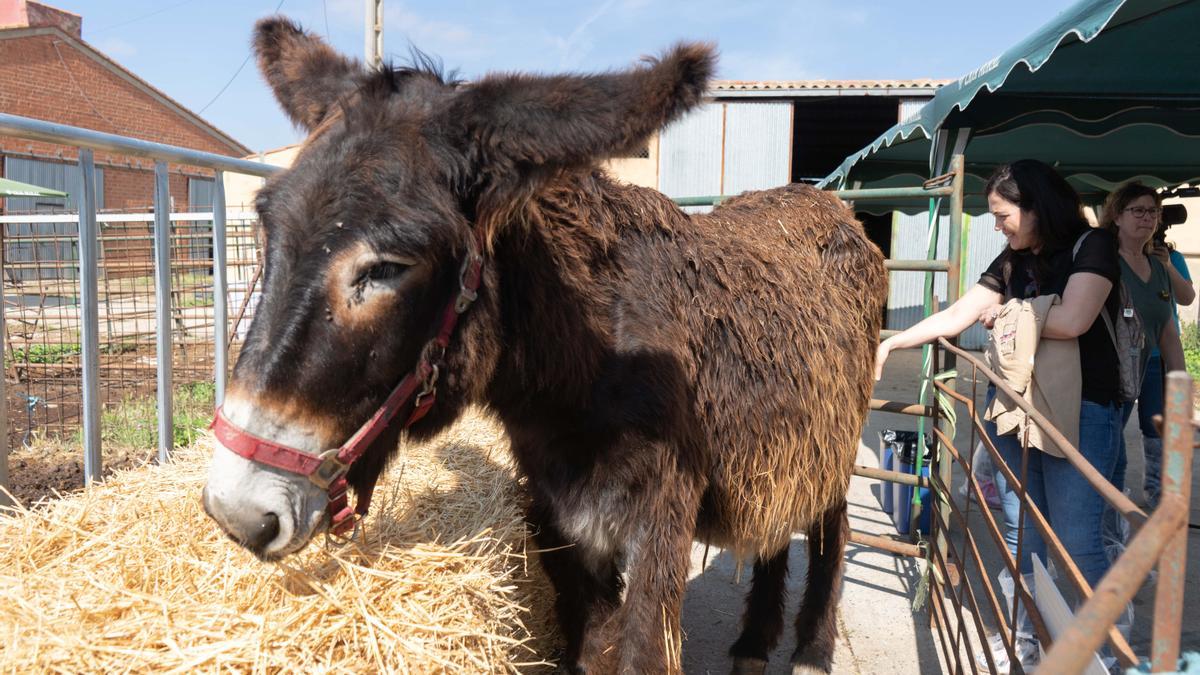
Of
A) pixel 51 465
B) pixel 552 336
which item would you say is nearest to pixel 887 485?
pixel 552 336

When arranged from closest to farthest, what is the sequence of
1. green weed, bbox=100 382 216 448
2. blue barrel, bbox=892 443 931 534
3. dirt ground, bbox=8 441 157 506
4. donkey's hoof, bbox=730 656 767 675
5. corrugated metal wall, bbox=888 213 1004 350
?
1. donkey's hoof, bbox=730 656 767 675
2. dirt ground, bbox=8 441 157 506
3. blue barrel, bbox=892 443 931 534
4. green weed, bbox=100 382 216 448
5. corrugated metal wall, bbox=888 213 1004 350

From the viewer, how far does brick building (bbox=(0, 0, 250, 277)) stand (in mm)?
20219

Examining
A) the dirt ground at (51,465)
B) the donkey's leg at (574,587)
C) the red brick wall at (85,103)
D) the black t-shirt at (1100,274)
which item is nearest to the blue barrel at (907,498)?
the black t-shirt at (1100,274)

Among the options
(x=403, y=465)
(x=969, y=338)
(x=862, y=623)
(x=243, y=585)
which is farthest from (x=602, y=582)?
(x=969, y=338)

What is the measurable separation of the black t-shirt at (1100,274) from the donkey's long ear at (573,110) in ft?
7.58

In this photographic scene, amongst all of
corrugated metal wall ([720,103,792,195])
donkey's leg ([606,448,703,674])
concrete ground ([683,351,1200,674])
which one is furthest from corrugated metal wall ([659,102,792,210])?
donkey's leg ([606,448,703,674])

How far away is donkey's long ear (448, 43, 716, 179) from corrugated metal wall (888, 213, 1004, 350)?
536 inches

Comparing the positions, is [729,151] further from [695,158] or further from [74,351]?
[74,351]

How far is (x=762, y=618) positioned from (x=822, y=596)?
0.36 m

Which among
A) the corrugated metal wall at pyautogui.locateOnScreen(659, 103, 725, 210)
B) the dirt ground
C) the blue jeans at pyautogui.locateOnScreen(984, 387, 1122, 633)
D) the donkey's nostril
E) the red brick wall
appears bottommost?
the dirt ground

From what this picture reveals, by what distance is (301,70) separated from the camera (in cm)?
211

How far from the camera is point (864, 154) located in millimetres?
6988

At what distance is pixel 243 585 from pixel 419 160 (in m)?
1.17

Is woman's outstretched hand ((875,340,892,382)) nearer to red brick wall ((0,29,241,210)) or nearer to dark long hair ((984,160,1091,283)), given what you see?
dark long hair ((984,160,1091,283))
